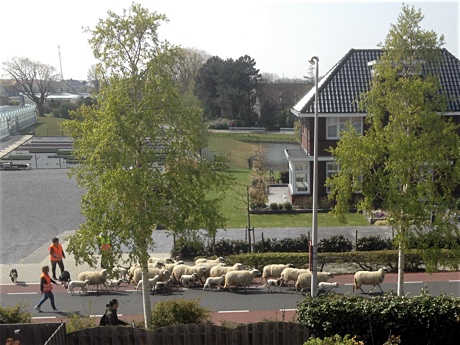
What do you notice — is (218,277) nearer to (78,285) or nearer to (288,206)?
(78,285)

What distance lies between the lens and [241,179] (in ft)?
141

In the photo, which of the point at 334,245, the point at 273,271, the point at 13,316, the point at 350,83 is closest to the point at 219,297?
the point at 273,271

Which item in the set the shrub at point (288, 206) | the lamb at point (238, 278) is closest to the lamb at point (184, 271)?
the lamb at point (238, 278)

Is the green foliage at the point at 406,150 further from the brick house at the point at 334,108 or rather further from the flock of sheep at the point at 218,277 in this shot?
the brick house at the point at 334,108

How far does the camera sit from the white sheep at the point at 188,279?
18.0 m

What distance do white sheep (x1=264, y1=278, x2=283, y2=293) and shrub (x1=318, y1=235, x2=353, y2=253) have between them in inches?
182

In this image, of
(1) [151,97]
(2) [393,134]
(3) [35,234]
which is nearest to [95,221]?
(1) [151,97]

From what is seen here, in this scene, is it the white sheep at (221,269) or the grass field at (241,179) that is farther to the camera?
the grass field at (241,179)

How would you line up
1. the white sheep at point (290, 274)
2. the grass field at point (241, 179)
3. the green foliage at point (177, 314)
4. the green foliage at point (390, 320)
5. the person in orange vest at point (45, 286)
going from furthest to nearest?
1. the grass field at point (241, 179)
2. the white sheep at point (290, 274)
3. the person in orange vest at point (45, 286)
4. the green foliage at point (177, 314)
5. the green foliage at point (390, 320)

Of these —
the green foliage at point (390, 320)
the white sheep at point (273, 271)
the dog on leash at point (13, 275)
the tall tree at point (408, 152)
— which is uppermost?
the tall tree at point (408, 152)

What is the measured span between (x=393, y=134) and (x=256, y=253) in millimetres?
8653

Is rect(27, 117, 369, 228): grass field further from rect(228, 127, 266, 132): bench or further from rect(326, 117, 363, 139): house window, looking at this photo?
rect(326, 117, 363, 139): house window

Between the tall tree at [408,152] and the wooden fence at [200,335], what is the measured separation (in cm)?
448

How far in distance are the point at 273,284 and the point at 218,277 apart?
199cm
